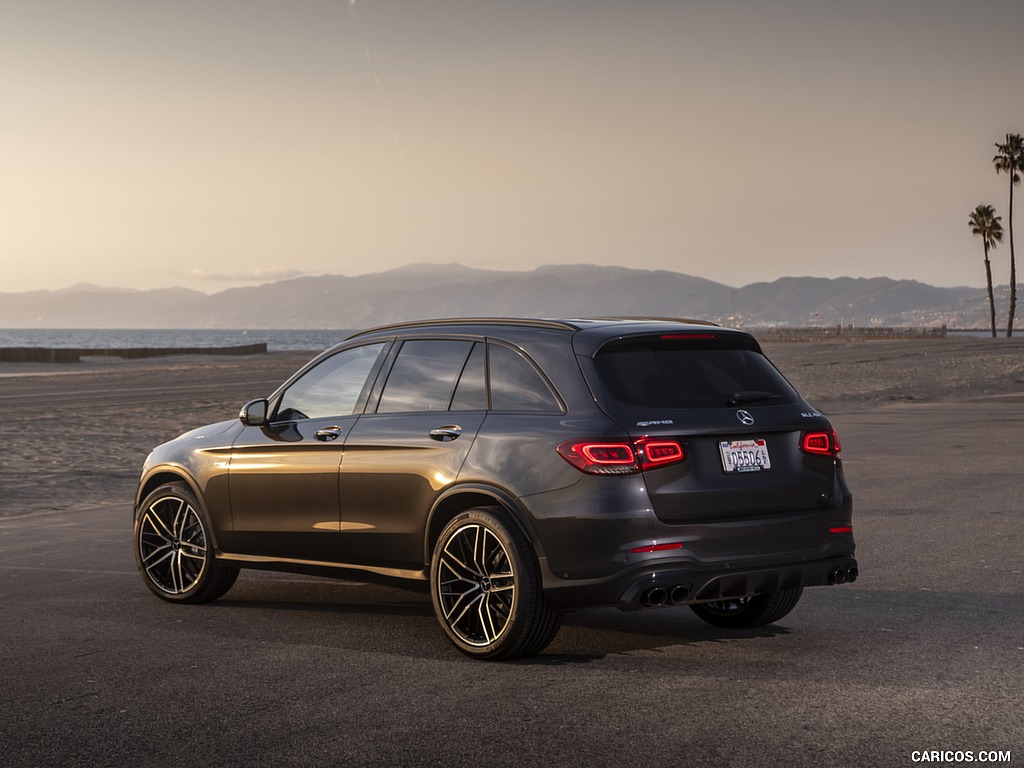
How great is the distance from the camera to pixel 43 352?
7550cm

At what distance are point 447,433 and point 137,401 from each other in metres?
27.0

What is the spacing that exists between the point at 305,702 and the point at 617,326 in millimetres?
2556

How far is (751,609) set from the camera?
780 centimetres

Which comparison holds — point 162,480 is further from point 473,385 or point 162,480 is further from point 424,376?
point 473,385

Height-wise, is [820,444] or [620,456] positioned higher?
[620,456]

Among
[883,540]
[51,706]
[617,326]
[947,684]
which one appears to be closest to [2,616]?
[51,706]

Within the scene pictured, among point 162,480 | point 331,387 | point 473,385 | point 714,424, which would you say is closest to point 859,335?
point 162,480

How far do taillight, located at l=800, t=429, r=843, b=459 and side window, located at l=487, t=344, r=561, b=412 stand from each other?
4.45 feet

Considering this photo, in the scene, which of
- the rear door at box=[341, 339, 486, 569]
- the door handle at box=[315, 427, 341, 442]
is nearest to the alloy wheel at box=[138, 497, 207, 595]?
the door handle at box=[315, 427, 341, 442]

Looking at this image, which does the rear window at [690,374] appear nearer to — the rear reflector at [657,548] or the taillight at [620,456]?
the taillight at [620,456]

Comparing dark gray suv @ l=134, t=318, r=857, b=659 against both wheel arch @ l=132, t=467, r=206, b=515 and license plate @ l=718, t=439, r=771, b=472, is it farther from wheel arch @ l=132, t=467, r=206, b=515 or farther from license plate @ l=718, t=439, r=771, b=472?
wheel arch @ l=132, t=467, r=206, b=515

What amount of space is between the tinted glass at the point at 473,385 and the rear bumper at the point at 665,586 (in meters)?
1.15

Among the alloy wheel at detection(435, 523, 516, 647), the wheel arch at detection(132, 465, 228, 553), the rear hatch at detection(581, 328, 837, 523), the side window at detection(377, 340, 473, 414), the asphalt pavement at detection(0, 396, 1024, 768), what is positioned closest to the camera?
the asphalt pavement at detection(0, 396, 1024, 768)

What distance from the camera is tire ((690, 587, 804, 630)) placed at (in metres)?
7.73
